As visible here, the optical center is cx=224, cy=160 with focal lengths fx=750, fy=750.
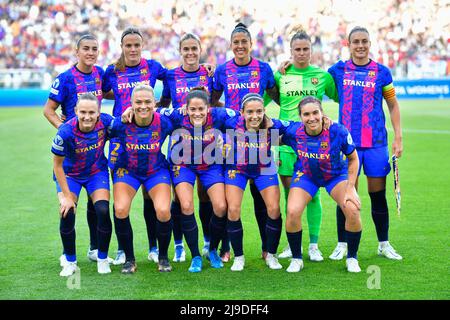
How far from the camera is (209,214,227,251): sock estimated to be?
6.39 metres

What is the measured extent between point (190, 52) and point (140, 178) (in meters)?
1.22

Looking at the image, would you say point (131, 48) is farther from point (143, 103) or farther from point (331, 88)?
point (331, 88)

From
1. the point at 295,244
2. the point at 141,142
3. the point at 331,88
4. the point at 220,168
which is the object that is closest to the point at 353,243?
the point at 295,244

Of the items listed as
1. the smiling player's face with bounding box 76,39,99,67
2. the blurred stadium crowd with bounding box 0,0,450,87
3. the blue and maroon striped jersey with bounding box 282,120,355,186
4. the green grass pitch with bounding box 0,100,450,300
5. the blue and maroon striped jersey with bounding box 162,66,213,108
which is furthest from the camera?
the blurred stadium crowd with bounding box 0,0,450,87

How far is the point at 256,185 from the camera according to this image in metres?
6.45

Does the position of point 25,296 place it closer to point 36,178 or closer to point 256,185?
point 256,185

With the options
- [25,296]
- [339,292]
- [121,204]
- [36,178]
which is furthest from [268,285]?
[36,178]

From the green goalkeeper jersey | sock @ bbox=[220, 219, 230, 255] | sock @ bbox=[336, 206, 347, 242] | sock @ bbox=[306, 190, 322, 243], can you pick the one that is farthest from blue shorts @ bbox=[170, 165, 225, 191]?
sock @ bbox=[336, 206, 347, 242]

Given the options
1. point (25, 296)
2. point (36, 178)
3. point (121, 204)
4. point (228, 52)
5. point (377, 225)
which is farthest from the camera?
point (228, 52)

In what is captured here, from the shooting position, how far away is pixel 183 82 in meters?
6.78

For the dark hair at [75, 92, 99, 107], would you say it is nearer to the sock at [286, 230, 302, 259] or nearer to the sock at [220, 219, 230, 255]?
the sock at [220, 219, 230, 255]

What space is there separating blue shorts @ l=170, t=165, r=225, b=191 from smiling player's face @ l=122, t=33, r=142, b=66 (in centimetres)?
107

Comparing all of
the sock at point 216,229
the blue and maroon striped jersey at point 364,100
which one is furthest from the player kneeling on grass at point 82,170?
the blue and maroon striped jersey at point 364,100

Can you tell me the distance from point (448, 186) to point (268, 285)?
17.6 ft
